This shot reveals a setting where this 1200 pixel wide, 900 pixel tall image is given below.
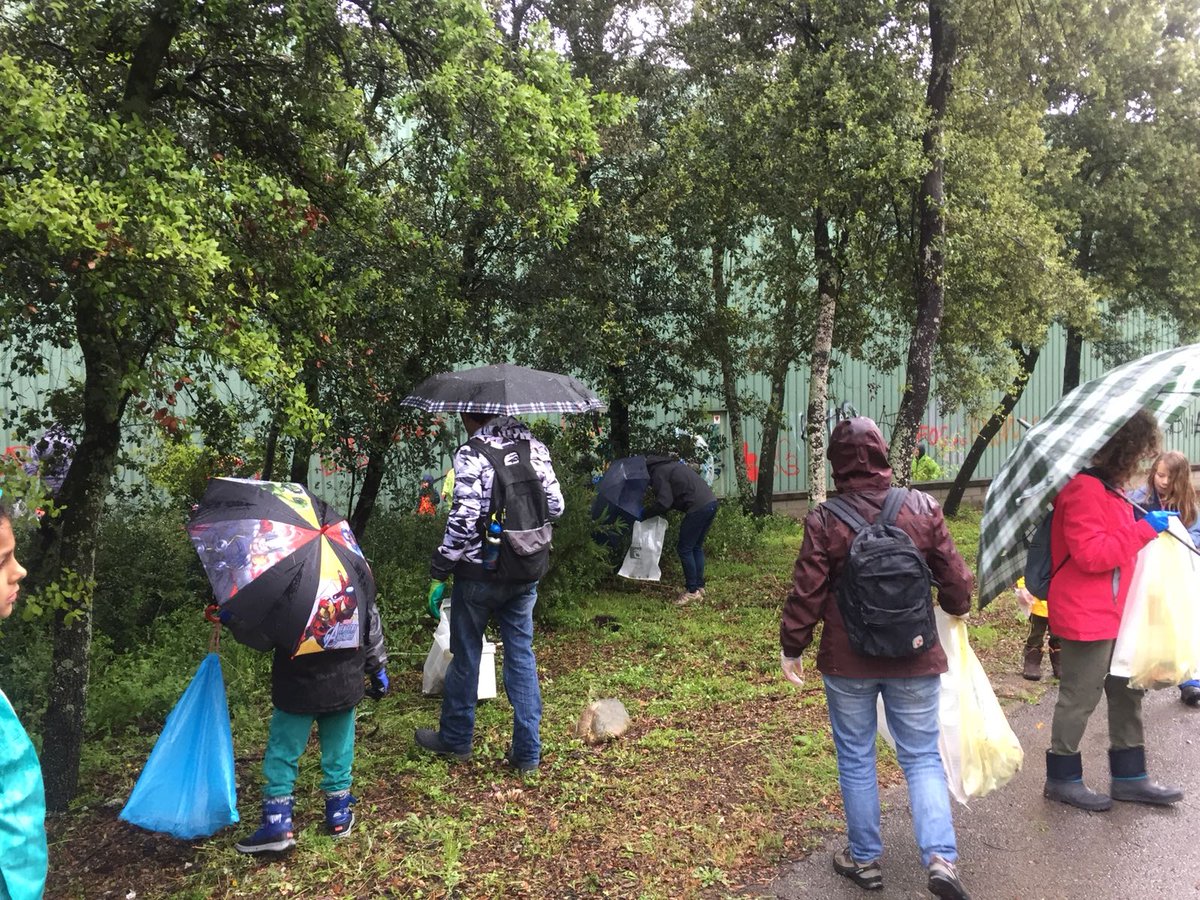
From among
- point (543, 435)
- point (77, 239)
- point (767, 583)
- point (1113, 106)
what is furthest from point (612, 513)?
point (1113, 106)

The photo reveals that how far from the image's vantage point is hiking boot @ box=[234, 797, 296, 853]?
3562mm

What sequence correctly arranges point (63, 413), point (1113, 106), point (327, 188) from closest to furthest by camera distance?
point (327, 188) → point (63, 413) → point (1113, 106)

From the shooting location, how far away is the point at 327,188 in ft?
16.8

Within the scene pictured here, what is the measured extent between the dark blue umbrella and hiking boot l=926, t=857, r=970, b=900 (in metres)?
5.25

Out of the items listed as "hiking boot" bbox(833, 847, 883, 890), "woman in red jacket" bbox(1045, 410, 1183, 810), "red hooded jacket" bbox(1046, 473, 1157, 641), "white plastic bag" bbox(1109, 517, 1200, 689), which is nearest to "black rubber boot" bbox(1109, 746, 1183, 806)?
"woman in red jacket" bbox(1045, 410, 1183, 810)

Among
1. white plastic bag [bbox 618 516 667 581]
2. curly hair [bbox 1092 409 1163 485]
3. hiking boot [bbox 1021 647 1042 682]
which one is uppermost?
curly hair [bbox 1092 409 1163 485]

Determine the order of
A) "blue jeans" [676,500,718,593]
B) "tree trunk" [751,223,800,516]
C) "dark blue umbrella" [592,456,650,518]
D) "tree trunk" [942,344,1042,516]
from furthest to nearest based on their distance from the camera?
"tree trunk" [942,344,1042,516], "tree trunk" [751,223,800,516], "blue jeans" [676,500,718,593], "dark blue umbrella" [592,456,650,518]

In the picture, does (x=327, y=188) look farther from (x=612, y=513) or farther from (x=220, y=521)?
(x=612, y=513)

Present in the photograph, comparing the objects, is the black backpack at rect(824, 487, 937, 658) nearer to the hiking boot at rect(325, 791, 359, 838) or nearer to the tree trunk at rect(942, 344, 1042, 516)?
the hiking boot at rect(325, 791, 359, 838)

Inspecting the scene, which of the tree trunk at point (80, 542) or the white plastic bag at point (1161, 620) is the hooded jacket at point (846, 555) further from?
the tree trunk at point (80, 542)

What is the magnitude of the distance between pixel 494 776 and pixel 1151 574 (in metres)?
3.29

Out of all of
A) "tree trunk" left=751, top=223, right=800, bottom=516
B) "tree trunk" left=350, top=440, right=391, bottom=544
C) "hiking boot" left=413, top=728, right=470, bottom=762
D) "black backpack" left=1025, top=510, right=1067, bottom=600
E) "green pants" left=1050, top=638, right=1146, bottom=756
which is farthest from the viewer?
"tree trunk" left=751, top=223, right=800, bottom=516

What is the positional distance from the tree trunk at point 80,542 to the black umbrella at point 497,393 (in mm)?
1637

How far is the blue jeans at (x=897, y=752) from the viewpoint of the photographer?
320cm
